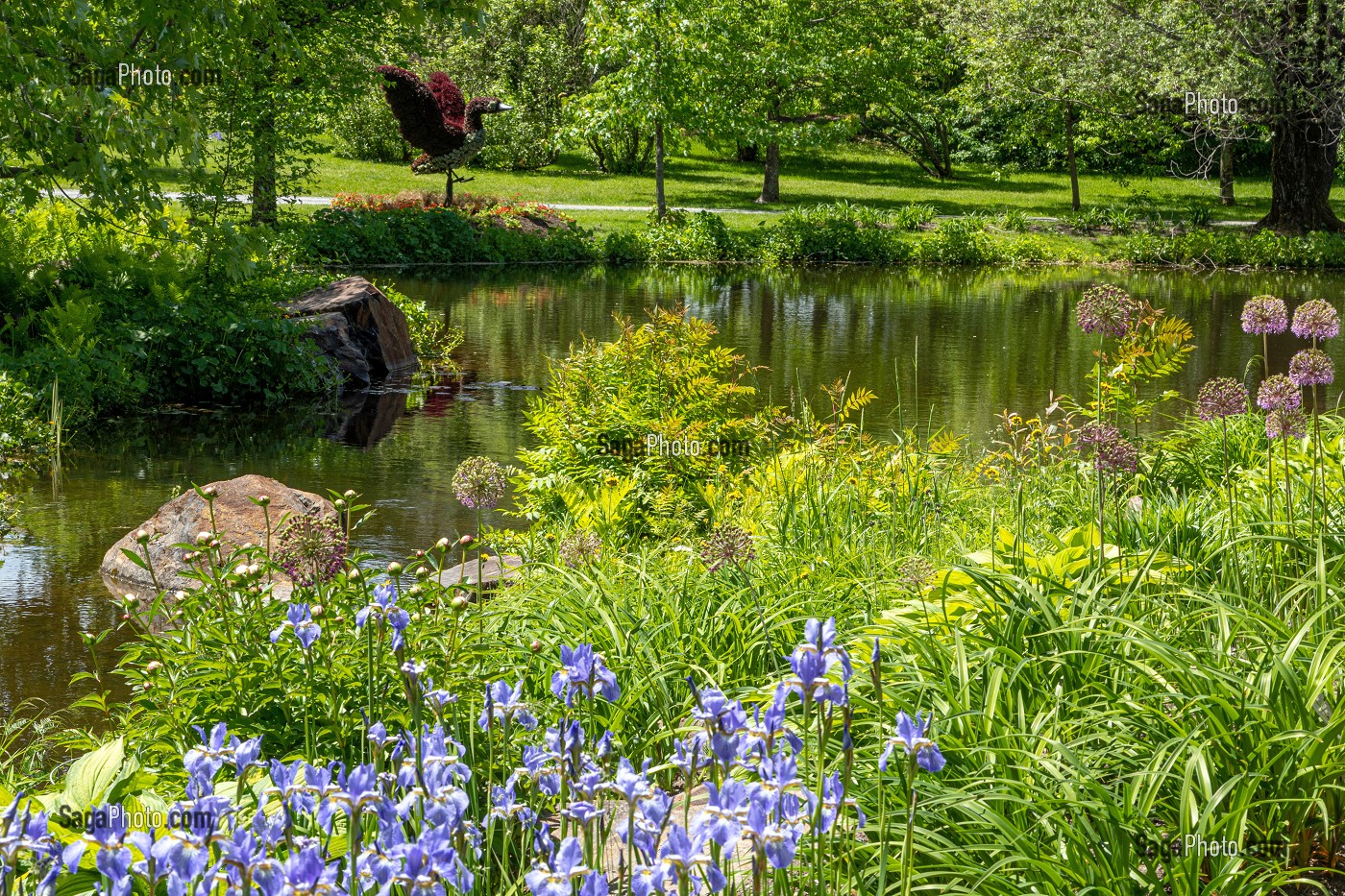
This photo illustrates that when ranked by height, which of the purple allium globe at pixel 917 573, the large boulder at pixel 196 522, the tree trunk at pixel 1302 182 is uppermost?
the tree trunk at pixel 1302 182

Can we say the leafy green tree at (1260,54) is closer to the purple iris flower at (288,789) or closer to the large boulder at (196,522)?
the large boulder at (196,522)

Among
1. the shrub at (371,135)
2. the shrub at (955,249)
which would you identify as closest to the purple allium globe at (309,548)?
the shrub at (955,249)

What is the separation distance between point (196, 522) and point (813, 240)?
20.8 meters

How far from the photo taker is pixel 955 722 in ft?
10.0

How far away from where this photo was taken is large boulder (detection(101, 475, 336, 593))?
248 inches

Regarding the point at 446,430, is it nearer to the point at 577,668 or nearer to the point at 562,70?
the point at 577,668

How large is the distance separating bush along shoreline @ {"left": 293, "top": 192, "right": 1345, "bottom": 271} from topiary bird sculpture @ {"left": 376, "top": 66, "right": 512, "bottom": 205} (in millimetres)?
965

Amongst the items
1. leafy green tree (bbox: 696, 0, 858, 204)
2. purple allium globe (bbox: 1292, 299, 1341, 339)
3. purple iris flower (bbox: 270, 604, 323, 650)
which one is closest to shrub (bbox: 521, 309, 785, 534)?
purple allium globe (bbox: 1292, 299, 1341, 339)

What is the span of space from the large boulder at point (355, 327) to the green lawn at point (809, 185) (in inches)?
541

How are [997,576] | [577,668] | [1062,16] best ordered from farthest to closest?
1. [1062,16]
2. [997,576]
3. [577,668]

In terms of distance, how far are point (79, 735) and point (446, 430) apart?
6.62m

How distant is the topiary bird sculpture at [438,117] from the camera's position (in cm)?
2548

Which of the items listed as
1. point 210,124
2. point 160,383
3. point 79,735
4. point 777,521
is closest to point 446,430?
point 160,383

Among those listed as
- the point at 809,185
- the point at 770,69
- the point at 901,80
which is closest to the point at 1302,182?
the point at 901,80
